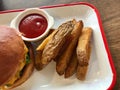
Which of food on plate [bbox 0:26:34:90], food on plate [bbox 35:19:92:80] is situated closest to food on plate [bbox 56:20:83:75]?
Answer: food on plate [bbox 35:19:92:80]

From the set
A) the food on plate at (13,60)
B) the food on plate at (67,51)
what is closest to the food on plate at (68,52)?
the food on plate at (67,51)

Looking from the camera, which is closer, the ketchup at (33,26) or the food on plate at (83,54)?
the food on plate at (83,54)

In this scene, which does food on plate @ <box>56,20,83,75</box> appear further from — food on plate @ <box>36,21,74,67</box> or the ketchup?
the ketchup

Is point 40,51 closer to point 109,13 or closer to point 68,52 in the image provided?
point 68,52

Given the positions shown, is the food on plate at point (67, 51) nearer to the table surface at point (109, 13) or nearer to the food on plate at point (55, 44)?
the food on plate at point (55, 44)

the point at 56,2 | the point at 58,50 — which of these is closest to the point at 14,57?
the point at 58,50

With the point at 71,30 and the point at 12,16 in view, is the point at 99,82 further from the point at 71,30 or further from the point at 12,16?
the point at 12,16
